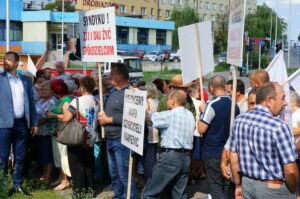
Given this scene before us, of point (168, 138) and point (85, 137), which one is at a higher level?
point (168, 138)

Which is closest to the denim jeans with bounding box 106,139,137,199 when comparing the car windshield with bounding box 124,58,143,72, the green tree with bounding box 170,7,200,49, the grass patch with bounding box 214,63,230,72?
the car windshield with bounding box 124,58,143,72

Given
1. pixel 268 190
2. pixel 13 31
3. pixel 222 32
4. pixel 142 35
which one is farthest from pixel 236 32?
pixel 142 35

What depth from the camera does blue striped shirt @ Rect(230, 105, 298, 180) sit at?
3557 mm

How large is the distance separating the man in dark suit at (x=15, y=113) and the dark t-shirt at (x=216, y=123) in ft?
8.65

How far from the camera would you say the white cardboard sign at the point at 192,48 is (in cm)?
570

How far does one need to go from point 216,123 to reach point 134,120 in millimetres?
982

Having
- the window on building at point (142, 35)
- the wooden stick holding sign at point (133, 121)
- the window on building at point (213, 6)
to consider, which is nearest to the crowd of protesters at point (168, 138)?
the wooden stick holding sign at point (133, 121)

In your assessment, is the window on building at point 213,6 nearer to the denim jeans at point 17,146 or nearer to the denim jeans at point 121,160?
the denim jeans at point 17,146

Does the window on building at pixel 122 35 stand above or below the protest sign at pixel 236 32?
above

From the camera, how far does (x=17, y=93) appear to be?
6.27 meters

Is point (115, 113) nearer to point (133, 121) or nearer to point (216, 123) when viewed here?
point (133, 121)

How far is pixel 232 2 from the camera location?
550 cm

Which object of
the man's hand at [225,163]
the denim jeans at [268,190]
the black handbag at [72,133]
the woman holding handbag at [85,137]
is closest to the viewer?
the denim jeans at [268,190]

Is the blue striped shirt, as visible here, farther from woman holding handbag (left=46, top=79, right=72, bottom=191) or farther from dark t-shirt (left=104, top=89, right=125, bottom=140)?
woman holding handbag (left=46, top=79, right=72, bottom=191)
